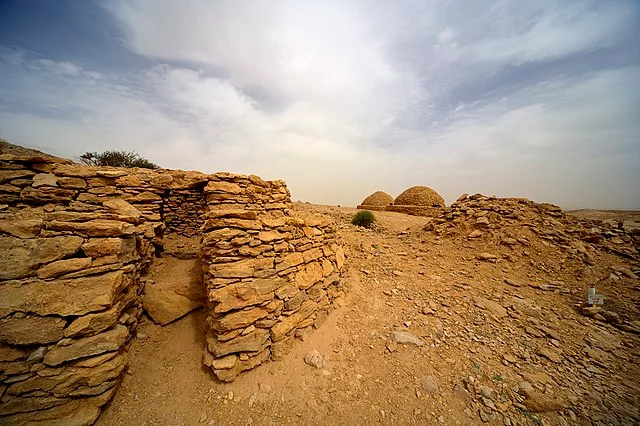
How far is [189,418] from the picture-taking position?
2721mm

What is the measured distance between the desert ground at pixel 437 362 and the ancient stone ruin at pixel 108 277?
32 centimetres

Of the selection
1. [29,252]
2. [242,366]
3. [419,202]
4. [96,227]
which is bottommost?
[242,366]

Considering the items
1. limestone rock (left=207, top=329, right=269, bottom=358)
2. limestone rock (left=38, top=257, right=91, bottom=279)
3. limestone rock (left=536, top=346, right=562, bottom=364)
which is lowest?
limestone rock (left=536, top=346, right=562, bottom=364)

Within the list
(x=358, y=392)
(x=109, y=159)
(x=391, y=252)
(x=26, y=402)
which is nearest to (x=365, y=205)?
(x=391, y=252)

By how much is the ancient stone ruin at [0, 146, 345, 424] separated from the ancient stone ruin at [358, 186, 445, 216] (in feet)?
61.3

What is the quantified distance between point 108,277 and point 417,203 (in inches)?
903

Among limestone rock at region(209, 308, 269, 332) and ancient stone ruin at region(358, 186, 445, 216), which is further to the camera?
ancient stone ruin at region(358, 186, 445, 216)

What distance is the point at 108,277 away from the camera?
2965 millimetres

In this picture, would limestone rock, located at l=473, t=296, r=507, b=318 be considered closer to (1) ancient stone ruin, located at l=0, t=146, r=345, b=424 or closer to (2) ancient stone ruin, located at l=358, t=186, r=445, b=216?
(1) ancient stone ruin, located at l=0, t=146, r=345, b=424

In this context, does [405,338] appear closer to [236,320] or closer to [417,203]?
[236,320]

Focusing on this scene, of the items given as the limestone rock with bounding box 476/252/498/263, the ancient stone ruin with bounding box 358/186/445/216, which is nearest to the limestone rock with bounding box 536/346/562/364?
the limestone rock with bounding box 476/252/498/263

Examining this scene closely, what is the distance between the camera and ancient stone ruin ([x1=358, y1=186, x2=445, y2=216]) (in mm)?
21031

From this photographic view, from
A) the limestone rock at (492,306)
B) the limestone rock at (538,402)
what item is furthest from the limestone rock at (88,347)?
the limestone rock at (492,306)

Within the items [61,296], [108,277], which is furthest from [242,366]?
[61,296]
